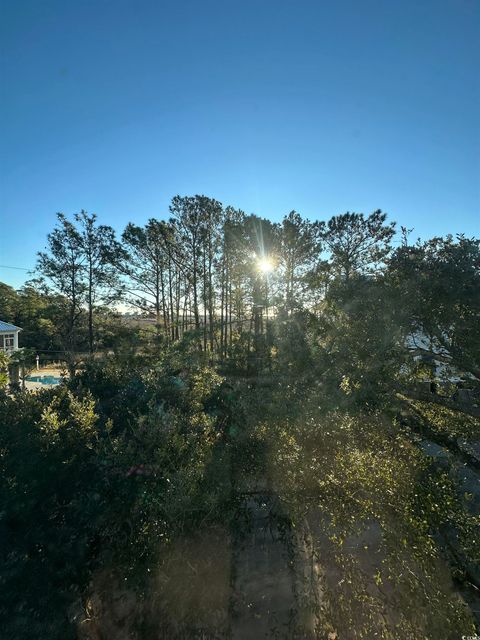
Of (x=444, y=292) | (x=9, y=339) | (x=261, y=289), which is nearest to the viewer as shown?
(x=444, y=292)

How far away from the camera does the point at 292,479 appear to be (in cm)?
275

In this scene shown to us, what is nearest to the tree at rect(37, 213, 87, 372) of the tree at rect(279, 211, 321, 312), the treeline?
the treeline

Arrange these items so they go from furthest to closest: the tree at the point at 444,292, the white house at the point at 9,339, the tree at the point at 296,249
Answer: the white house at the point at 9,339 < the tree at the point at 296,249 < the tree at the point at 444,292

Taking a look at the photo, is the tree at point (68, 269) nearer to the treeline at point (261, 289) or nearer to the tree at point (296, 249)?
the treeline at point (261, 289)

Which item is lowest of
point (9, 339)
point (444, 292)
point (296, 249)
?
point (9, 339)

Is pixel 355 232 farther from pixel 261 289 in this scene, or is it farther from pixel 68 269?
pixel 68 269

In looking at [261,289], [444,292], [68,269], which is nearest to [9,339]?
[68,269]

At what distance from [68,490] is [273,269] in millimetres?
10830

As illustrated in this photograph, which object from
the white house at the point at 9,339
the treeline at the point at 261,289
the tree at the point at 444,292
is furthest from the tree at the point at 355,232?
the white house at the point at 9,339

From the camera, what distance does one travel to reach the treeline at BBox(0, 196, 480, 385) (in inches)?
127

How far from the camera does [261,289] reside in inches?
489

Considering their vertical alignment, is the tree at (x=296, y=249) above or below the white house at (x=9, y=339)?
above

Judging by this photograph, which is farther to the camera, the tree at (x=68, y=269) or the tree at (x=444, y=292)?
the tree at (x=68, y=269)

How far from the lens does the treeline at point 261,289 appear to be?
323 centimetres
